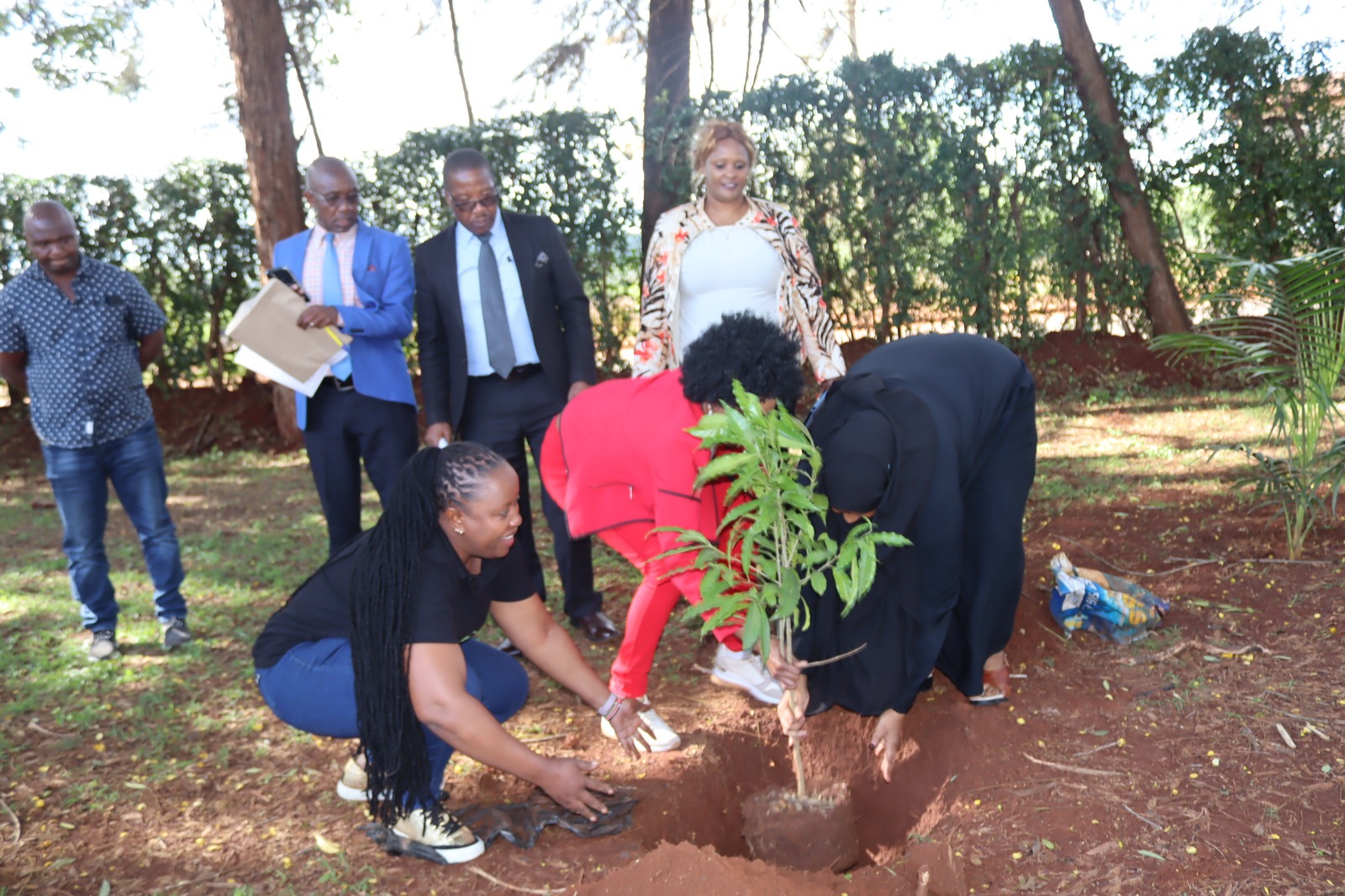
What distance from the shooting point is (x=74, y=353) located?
445cm

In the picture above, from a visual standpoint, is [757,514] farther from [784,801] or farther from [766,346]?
[784,801]

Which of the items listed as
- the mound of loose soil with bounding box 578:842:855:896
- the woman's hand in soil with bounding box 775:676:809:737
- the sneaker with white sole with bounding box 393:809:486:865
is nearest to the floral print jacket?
the woman's hand in soil with bounding box 775:676:809:737

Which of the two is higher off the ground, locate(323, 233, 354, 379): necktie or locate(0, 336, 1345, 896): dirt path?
locate(323, 233, 354, 379): necktie

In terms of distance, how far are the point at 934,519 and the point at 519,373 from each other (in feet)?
6.39

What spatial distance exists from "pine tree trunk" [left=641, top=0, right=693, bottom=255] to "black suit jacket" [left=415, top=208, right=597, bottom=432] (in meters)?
3.91

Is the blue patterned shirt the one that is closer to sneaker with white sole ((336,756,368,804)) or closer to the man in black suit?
the man in black suit

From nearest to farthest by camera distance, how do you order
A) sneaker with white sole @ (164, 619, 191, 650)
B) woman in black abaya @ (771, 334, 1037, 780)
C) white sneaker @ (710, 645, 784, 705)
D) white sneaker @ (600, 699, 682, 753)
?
woman in black abaya @ (771, 334, 1037, 780) → white sneaker @ (600, 699, 682, 753) → white sneaker @ (710, 645, 784, 705) → sneaker with white sole @ (164, 619, 191, 650)

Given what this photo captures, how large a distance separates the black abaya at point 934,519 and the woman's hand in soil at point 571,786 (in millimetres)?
958

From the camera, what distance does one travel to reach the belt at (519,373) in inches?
170

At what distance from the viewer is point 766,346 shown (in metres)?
2.79

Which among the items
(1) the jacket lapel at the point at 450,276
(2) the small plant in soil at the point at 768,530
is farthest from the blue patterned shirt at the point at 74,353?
(2) the small plant in soil at the point at 768,530

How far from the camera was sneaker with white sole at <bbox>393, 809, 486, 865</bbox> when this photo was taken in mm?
2959

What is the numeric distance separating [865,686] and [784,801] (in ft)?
1.56

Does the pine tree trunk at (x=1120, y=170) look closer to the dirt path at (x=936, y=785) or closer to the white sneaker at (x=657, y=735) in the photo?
the dirt path at (x=936, y=785)
